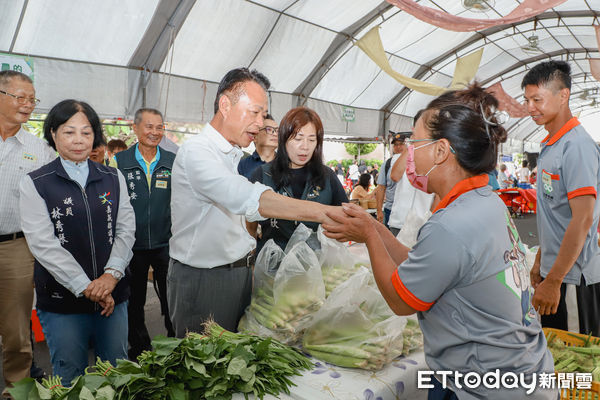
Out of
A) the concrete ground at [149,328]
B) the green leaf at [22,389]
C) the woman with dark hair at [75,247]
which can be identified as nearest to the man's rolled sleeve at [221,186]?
the woman with dark hair at [75,247]

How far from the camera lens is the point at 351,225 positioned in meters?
1.59

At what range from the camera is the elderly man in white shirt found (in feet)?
6.22

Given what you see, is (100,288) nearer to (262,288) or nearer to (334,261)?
(262,288)

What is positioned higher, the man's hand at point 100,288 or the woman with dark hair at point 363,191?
the woman with dark hair at point 363,191

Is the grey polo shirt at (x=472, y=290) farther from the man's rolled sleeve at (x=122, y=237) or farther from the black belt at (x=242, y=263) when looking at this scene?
the man's rolled sleeve at (x=122, y=237)

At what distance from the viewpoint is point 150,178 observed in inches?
139

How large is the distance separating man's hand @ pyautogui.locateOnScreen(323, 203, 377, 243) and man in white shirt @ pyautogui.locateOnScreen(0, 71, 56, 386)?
6.91 ft

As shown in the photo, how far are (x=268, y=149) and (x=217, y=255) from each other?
6.81ft

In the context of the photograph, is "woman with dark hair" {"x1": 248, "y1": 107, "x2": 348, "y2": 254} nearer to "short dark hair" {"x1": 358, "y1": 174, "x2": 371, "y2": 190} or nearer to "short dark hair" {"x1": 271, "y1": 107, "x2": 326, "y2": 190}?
"short dark hair" {"x1": 271, "y1": 107, "x2": 326, "y2": 190}

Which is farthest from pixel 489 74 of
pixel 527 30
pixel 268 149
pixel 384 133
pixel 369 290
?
pixel 369 290

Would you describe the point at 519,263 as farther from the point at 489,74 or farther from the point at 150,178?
the point at 489,74

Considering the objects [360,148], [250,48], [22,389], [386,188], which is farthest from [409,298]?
[360,148]

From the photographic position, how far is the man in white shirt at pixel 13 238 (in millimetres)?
2559

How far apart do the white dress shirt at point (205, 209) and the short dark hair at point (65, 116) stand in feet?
2.13
